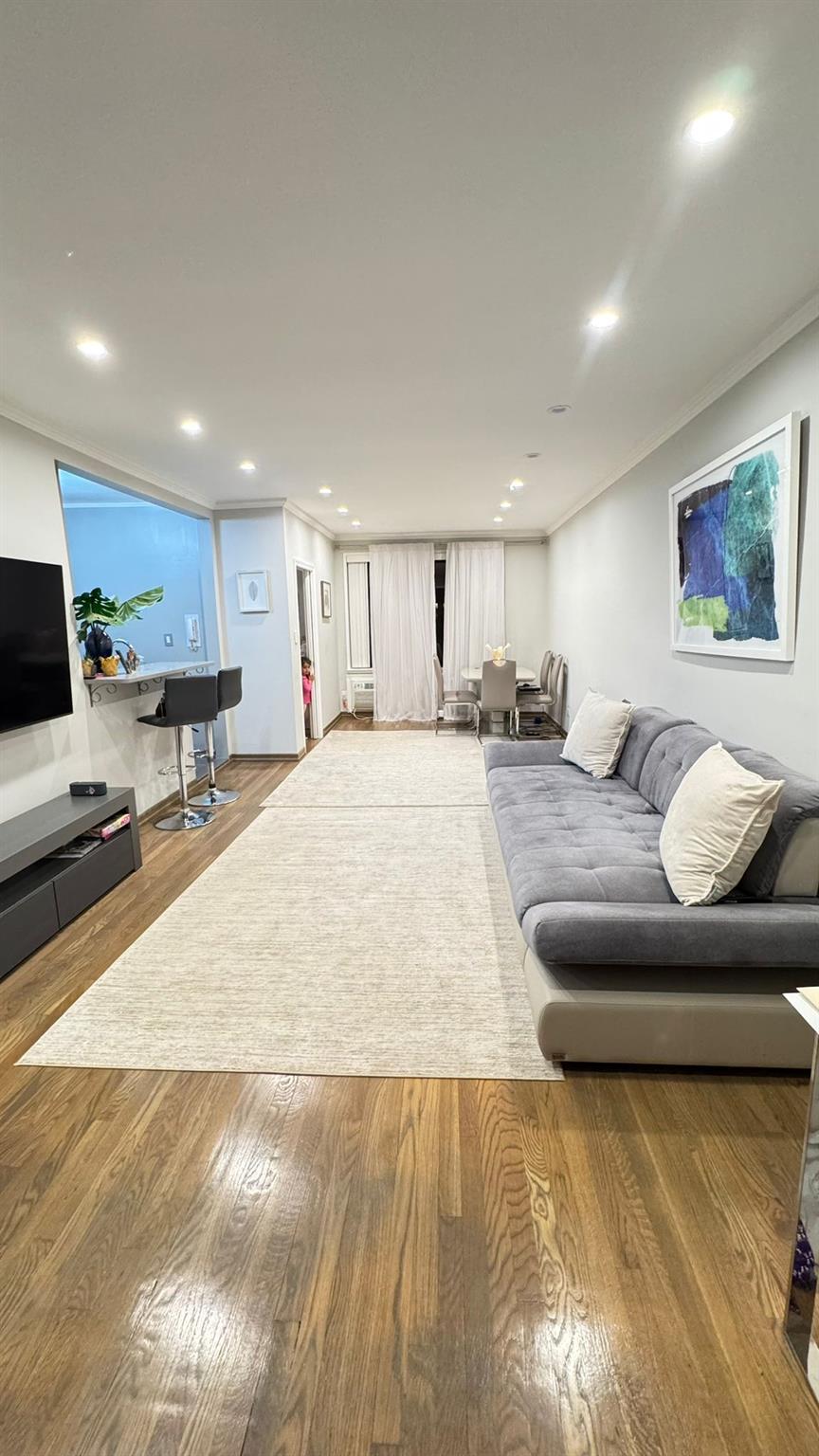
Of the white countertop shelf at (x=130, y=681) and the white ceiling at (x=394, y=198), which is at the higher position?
the white ceiling at (x=394, y=198)

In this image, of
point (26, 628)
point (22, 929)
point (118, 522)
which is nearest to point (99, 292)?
point (26, 628)

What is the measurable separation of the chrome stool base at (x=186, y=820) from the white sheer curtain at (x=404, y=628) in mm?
4092

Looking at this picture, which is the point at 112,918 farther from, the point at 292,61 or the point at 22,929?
the point at 292,61

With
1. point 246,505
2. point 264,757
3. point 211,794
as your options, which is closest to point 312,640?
point 264,757

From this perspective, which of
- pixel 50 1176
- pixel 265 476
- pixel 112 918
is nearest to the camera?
pixel 50 1176

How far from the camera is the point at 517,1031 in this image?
6.75ft

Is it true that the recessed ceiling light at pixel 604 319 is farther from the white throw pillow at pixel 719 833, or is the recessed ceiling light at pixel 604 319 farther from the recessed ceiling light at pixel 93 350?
the recessed ceiling light at pixel 93 350

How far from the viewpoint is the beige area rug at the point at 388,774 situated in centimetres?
470

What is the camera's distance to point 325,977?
237 cm

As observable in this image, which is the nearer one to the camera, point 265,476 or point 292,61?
point 292,61

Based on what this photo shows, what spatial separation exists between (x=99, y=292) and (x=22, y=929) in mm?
2441

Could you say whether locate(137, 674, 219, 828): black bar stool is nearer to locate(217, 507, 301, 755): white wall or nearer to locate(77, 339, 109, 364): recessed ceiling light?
locate(217, 507, 301, 755): white wall

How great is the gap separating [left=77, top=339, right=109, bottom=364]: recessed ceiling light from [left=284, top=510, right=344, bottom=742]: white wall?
329 centimetres

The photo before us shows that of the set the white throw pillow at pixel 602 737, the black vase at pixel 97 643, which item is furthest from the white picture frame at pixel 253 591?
the white throw pillow at pixel 602 737
